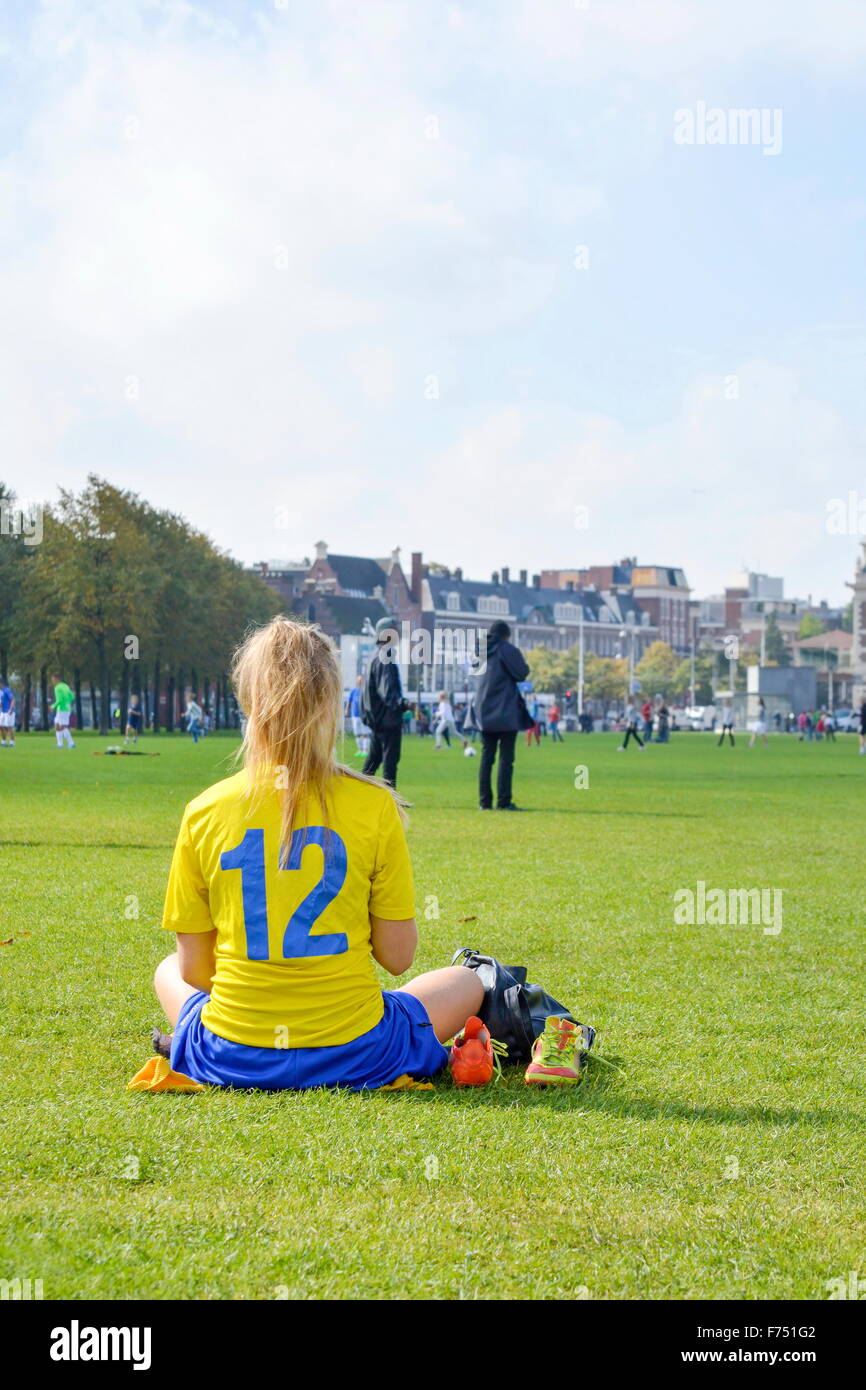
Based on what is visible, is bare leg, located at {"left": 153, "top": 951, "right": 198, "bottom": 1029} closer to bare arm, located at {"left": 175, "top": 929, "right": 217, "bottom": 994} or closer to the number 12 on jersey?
bare arm, located at {"left": 175, "top": 929, "right": 217, "bottom": 994}

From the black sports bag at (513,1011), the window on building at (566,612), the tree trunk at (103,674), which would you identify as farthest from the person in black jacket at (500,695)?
the window on building at (566,612)

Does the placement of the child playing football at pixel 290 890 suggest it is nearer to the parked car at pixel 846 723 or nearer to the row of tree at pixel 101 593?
the row of tree at pixel 101 593

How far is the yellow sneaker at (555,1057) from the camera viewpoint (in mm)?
5699

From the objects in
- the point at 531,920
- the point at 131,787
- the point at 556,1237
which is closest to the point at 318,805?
the point at 556,1237

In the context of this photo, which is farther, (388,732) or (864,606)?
(864,606)

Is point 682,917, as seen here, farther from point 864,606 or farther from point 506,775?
point 864,606

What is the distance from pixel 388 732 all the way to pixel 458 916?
349 inches

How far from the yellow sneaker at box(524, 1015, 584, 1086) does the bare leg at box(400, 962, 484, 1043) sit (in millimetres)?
299

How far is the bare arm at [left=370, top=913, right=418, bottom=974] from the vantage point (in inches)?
207

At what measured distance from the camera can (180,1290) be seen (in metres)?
3.65

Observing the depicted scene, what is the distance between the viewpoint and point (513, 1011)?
19.5ft

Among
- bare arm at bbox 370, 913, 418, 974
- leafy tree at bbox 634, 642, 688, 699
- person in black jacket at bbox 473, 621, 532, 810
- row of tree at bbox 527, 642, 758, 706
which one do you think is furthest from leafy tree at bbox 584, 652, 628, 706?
bare arm at bbox 370, 913, 418, 974

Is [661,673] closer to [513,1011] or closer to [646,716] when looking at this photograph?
[646,716]

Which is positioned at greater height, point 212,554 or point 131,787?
point 212,554
